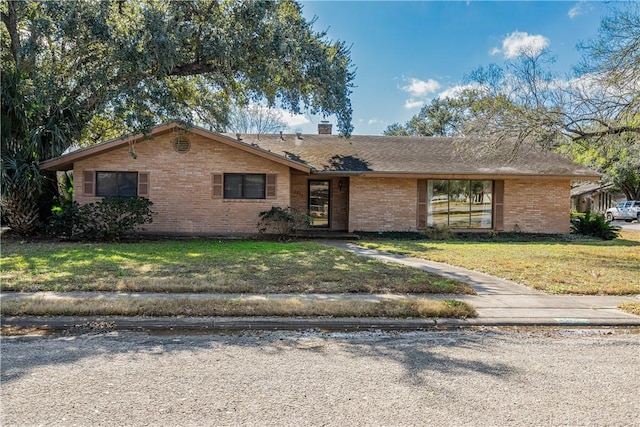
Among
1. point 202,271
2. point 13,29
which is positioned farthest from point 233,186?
point 13,29

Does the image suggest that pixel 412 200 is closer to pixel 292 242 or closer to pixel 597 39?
pixel 292 242

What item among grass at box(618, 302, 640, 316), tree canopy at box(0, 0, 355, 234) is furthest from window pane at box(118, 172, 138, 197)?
grass at box(618, 302, 640, 316)

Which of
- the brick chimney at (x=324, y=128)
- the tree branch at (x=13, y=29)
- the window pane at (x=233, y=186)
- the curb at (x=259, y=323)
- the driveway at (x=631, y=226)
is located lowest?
the curb at (x=259, y=323)

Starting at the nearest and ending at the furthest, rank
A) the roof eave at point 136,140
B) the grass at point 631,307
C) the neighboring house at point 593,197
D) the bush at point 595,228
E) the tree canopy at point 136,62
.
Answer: the grass at point 631,307 < the tree canopy at point 136,62 < the roof eave at point 136,140 < the bush at point 595,228 < the neighboring house at point 593,197

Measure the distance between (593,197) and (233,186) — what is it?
43889mm

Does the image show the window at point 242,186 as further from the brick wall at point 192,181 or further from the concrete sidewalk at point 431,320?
the concrete sidewalk at point 431,320

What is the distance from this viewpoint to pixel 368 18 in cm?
1360

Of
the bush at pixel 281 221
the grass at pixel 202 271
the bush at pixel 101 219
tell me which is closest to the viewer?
the grass at pixel 202 271

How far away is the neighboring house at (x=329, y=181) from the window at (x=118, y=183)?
0.04 m

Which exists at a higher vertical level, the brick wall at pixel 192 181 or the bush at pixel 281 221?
the brick wall at pixel 192 181

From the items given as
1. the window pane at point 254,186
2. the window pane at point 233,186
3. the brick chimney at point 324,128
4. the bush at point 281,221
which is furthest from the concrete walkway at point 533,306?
the brick chimney at point 324,128

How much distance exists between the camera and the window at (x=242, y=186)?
15.2 meters

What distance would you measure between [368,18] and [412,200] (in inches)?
281

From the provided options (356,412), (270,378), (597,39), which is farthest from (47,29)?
(597,39)
